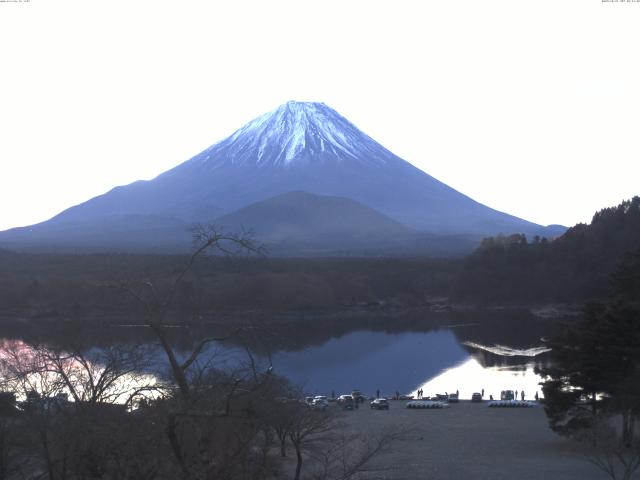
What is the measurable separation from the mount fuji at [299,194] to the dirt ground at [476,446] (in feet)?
192

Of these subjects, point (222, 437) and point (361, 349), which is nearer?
point (222, 437)

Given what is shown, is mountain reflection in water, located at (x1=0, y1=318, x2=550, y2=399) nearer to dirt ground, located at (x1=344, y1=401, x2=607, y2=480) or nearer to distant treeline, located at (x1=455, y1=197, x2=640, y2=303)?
dirt ground, located at (x1=344, y1=401, x2=607, y2=480)

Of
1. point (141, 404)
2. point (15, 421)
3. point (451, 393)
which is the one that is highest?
point (141, 404)

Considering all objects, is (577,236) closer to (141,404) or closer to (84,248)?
(84,248)

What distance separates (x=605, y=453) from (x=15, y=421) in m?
5.03

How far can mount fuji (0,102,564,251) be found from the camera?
75.8m

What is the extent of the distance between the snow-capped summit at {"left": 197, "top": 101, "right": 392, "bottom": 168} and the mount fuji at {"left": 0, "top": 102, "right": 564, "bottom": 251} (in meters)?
0.10

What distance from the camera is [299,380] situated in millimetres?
17734

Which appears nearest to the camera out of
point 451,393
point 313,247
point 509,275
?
point 451,393

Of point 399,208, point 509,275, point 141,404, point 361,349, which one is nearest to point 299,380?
point 361,349

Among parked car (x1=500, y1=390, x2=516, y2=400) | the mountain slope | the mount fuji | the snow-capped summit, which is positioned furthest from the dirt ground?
the snow-capped summit

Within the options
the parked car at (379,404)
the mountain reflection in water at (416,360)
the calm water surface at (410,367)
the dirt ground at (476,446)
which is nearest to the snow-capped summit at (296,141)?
the mountain reflection in water at (416,360)

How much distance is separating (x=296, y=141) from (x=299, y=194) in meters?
11.3

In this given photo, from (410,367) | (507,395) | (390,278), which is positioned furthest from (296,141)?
(507,395)
